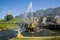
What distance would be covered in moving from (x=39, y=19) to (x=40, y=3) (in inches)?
11.7

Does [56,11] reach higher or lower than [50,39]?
higher

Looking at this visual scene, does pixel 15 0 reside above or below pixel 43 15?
above

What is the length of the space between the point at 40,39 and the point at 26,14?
0.51 meters

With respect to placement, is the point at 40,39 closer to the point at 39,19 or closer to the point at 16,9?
the point at 39,19

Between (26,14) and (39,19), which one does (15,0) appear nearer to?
(26,14)

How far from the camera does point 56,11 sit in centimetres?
271

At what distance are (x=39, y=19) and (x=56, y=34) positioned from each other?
41 cm

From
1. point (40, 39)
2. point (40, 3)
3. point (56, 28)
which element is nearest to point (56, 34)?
point (56, 28)

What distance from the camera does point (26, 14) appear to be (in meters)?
2.71

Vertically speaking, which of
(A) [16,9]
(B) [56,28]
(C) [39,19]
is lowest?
(B) [56,28]

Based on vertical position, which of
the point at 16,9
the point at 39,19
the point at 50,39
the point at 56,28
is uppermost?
the point at 16,9

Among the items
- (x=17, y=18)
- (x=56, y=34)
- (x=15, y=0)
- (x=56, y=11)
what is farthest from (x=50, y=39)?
(x=15, y=0)

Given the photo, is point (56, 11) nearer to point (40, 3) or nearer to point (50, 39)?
point (40, 3)

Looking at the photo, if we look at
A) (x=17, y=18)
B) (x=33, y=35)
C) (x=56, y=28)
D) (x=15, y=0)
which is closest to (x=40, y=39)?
(x=33, y=35)
